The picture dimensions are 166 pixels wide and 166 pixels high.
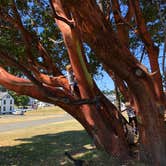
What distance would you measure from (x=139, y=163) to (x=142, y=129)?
31.7 inches

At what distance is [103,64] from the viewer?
7.17 m

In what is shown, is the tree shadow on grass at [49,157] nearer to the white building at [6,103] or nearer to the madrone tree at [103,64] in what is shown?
the madrone tree at [103,64]

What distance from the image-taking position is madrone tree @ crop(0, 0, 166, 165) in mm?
6020

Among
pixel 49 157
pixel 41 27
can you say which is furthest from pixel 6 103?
pixel 49 157

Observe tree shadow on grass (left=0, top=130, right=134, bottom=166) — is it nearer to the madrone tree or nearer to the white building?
the madrone tree

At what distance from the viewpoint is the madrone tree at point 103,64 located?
602cm

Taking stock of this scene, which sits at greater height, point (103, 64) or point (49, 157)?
point (103, 64)

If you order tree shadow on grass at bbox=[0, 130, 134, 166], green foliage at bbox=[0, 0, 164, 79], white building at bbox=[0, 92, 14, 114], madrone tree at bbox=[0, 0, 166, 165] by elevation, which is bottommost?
tree shadow on grass at bbox=[0, 130, 134, 166]

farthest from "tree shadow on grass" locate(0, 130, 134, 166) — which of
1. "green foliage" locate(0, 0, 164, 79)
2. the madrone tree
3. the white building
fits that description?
the white building

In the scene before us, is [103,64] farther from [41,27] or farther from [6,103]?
[6,103]

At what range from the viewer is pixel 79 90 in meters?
7.48

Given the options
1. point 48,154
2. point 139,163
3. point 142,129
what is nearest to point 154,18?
point 142,129

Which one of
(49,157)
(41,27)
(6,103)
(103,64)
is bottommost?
(49,157)

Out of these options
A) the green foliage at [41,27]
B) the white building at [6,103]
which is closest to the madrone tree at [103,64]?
the green foliage at [41,27]
